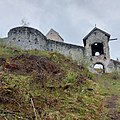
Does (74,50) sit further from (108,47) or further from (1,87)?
(1,87)

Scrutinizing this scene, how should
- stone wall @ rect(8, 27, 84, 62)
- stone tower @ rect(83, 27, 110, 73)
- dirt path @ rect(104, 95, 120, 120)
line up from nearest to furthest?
dirt path @ rect(104, 95, 120, 120) < stone wall @ rect(8, 27, 84, 62) < stone tower @ rect(83, 27, 110, 73)

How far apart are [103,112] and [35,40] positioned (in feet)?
51.8

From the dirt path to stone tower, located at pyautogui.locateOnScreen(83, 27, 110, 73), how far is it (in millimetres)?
16353

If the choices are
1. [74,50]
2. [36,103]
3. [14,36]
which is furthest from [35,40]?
[36,103]

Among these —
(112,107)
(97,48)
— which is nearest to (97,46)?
(97,48)

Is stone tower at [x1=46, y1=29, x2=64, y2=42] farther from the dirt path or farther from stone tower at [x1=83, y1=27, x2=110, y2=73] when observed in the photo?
the dirt path

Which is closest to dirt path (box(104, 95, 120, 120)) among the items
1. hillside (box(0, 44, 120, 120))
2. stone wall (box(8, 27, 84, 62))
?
hillside (box(0, 44, 120, 120))

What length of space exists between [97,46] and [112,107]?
20.1 m

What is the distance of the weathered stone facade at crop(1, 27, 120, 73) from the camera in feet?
74.9

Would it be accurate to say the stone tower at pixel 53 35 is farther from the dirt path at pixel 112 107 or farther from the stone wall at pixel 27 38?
the dirt path at pixel 112 107

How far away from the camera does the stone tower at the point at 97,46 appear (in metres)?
26.6

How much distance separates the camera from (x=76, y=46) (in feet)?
82.9

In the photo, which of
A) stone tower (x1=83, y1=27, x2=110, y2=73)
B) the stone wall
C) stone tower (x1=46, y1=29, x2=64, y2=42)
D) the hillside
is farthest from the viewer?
stone tower (x1=46, y1=29, x2=64, y2=42)

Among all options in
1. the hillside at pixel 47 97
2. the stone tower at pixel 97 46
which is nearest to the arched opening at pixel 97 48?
the stone tower at pixel 97 46
